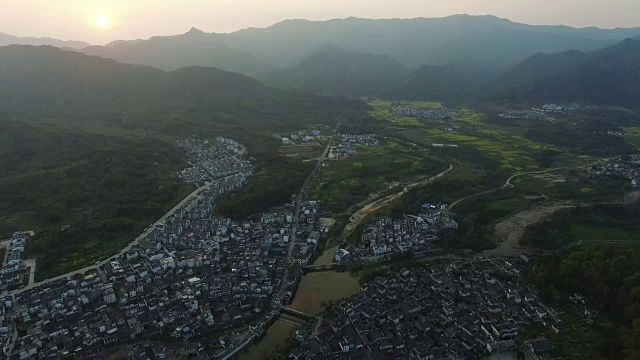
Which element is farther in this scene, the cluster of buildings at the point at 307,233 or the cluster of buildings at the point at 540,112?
the cluster of buildings at the point at 540,112

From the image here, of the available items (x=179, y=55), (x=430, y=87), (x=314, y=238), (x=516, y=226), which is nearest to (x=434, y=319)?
(x=314, y=238)

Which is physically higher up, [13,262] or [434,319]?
[13,262]

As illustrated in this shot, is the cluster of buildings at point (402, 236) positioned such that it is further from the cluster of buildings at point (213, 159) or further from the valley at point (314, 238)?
the cluster of buildings at point (213, 159)

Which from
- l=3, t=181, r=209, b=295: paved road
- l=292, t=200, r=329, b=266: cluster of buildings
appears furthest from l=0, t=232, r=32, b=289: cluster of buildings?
l=292, t=200, r=329, b=266: cluster of buildings

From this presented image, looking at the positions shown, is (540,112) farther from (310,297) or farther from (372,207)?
(310,297)

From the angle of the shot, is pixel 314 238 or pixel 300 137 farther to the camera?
pixel 300 137

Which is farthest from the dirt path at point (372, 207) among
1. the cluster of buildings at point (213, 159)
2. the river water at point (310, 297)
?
the cluster of buildings at point (213, 159)

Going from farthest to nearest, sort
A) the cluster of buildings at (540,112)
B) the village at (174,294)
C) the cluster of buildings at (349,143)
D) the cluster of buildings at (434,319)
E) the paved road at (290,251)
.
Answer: the cluster of buildings at (540,112) < the cluster of buildings at (349,143) < the village at (174,294) < the paved road at (290,251) < the cluster of buildings at (434,319)
